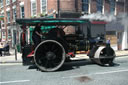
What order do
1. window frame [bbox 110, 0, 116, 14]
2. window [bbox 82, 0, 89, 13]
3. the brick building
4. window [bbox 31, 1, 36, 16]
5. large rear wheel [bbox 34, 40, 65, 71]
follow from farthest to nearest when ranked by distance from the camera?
1. window frame [bbox 110, 0, 116, 14]
2. window [bbox 31, 1, 36, 16]
3. window [bbox 82, 0, 89, 13]
4. the brick building
5. large rear wheel [bbox 34, 40, 65, 71]

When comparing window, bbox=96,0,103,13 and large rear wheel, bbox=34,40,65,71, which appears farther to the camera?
window, bbox=96,0,103,13

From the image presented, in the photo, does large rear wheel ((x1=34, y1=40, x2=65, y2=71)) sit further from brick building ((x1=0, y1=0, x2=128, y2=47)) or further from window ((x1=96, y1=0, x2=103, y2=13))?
window ((x1=96, y1=0, x2=103, y2=13))

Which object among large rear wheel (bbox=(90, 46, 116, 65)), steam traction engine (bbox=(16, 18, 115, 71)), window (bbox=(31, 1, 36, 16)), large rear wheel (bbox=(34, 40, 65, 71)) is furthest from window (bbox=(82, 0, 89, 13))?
large rear wheel (bbox=(34, 40, 65, 71))

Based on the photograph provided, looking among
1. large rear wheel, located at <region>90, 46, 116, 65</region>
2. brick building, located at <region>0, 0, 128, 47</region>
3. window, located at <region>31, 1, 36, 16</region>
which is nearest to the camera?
large rear wheel, located at <region>90, 46, 116, 65</region>

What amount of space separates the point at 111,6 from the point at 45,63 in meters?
12.0

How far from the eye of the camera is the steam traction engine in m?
5.43

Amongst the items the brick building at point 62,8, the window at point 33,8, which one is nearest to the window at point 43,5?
the brick building at point 62,8

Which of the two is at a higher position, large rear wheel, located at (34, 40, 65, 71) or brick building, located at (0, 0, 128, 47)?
brick building, located at (0, 0, 128, 47)

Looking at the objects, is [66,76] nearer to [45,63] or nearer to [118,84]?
[45,63]

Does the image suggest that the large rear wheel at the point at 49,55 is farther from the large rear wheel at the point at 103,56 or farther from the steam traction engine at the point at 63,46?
the large rear wheel at the point at 103,56

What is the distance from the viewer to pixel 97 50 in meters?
→ 6.18

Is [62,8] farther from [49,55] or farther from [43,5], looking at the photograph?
[49,55]

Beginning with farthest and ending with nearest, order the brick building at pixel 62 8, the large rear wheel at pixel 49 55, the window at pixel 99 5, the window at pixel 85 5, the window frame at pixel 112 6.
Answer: the window frame at pixel 112 6 < the window at pixel 99 5 < the window at pixel 85 5 < the brick building at pixel 62 8 < the large rear wheel at pixel 49 55

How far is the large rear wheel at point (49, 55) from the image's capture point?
5383mm
